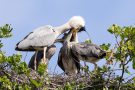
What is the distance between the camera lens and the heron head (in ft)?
38.9

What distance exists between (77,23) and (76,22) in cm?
3

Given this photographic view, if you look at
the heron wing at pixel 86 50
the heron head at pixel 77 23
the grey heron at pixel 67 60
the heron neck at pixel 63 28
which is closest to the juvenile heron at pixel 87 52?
the heron wing at pixel 86 50

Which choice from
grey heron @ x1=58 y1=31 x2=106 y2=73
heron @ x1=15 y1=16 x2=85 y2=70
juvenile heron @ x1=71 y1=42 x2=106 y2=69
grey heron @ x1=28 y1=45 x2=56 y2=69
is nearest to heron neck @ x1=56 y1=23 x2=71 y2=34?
heron @ x1=15 y1=16 x2=85 y2=70

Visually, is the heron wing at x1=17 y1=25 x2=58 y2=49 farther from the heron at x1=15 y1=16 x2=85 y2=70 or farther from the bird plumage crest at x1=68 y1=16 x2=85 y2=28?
the bird plumage crest at x1=68 y1=16 x2=85 y2=28

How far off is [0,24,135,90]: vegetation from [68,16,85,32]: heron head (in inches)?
77.6

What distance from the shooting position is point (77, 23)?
1188cm

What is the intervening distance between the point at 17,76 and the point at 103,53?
73.4 inches

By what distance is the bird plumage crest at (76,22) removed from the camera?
38.9ft

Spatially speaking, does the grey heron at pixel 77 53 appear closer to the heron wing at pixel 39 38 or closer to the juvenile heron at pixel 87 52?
the juvenile heron at pixel 87 52

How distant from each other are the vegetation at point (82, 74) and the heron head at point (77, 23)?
6.46ft

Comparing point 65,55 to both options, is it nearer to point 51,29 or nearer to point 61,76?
point 51,29

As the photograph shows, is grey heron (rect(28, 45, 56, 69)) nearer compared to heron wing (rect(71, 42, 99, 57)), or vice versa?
heron wing (rect(71, 42, 99, 57))

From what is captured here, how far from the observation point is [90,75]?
9.72 meters

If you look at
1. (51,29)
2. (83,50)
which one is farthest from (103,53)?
(51,29)
